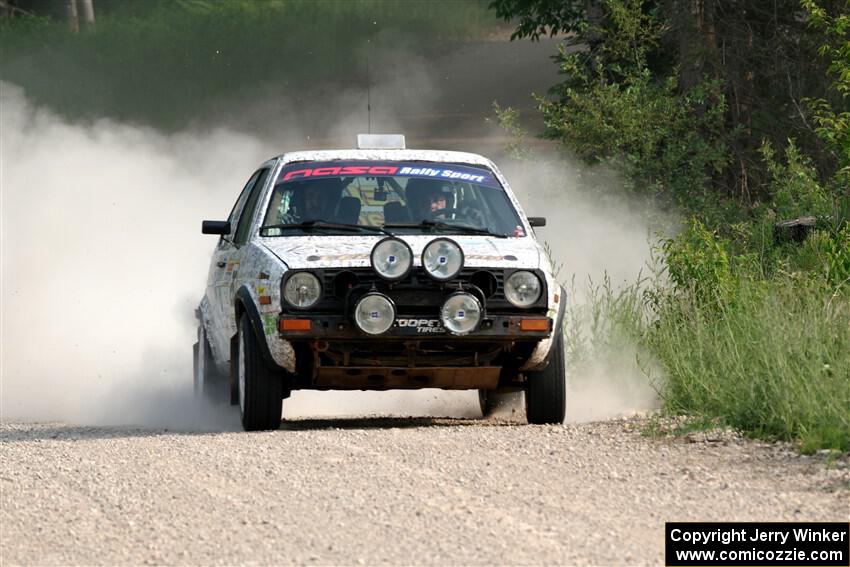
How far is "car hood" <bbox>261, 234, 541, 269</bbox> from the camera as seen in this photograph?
31.4 feet

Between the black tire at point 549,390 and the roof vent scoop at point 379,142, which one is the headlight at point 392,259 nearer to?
the black tire at point 549,390

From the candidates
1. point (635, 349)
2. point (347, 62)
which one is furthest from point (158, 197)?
point (347, 62)

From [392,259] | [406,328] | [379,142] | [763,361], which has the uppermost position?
[379,142]

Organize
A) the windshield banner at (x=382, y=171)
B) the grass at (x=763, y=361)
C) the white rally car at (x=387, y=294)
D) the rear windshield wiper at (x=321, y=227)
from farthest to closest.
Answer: the windshield banner at (x=382, y=171), the rear windshield wiper at (x=321, y=227), the white rally car at (x=387, y=294), the grass at (x=763, y=361)

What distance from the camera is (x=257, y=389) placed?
977cm

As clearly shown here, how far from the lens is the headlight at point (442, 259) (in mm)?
9430

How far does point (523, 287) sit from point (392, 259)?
775 millimetres

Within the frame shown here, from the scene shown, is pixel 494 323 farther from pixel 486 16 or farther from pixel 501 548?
pixel 486 16

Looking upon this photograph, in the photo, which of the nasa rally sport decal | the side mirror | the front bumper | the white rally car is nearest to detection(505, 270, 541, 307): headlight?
the white rally car

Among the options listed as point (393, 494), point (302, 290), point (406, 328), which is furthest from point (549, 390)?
point (393, 494)

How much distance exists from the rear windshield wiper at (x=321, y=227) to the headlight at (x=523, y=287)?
845 mm

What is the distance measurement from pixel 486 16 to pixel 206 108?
485 inches

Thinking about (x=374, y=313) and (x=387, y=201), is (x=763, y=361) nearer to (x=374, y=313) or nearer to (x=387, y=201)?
(x=374, y=313)

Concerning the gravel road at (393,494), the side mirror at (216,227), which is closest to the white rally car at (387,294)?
the side mirror at (216,227)
